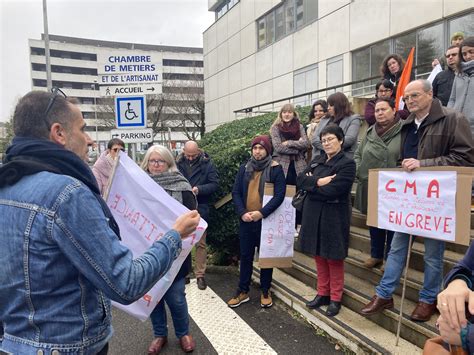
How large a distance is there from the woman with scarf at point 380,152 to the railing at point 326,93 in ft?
16.9

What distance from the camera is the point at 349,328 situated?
3.46 m

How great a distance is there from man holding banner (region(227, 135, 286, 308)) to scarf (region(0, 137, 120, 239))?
2.97 metres

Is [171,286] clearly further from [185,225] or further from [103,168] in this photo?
[103,168]

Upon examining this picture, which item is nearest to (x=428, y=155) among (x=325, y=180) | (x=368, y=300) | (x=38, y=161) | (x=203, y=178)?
(x=325, y=180)

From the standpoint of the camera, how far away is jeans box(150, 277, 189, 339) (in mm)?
3385

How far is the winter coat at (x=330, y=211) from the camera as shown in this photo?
3670 millimetres

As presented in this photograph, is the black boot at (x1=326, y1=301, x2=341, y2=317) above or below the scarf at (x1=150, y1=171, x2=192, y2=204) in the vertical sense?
below

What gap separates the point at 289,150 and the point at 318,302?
210 centimetres

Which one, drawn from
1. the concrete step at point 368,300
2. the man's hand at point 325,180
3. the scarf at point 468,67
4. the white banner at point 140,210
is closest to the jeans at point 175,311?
the white banner at point 140,210

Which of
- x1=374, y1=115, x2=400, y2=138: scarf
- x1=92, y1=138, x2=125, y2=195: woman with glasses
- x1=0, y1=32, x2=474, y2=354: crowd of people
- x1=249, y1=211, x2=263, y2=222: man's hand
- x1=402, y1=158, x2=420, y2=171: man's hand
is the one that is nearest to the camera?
x1=0, y1=32, x2=474, y2=354: crowd of people

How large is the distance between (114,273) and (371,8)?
48.1 feet

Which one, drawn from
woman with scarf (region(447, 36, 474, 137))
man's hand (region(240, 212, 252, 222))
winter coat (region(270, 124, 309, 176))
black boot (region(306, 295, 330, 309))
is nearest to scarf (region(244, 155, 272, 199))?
man's hand (region(240, 212, 252, 222))

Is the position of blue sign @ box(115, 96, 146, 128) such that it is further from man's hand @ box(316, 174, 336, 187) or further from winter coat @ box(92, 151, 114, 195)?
man's hand @ box(316, 174, 336, 187)

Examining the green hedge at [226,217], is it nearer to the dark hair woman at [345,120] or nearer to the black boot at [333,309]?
the dark hair woman at [345,120]
